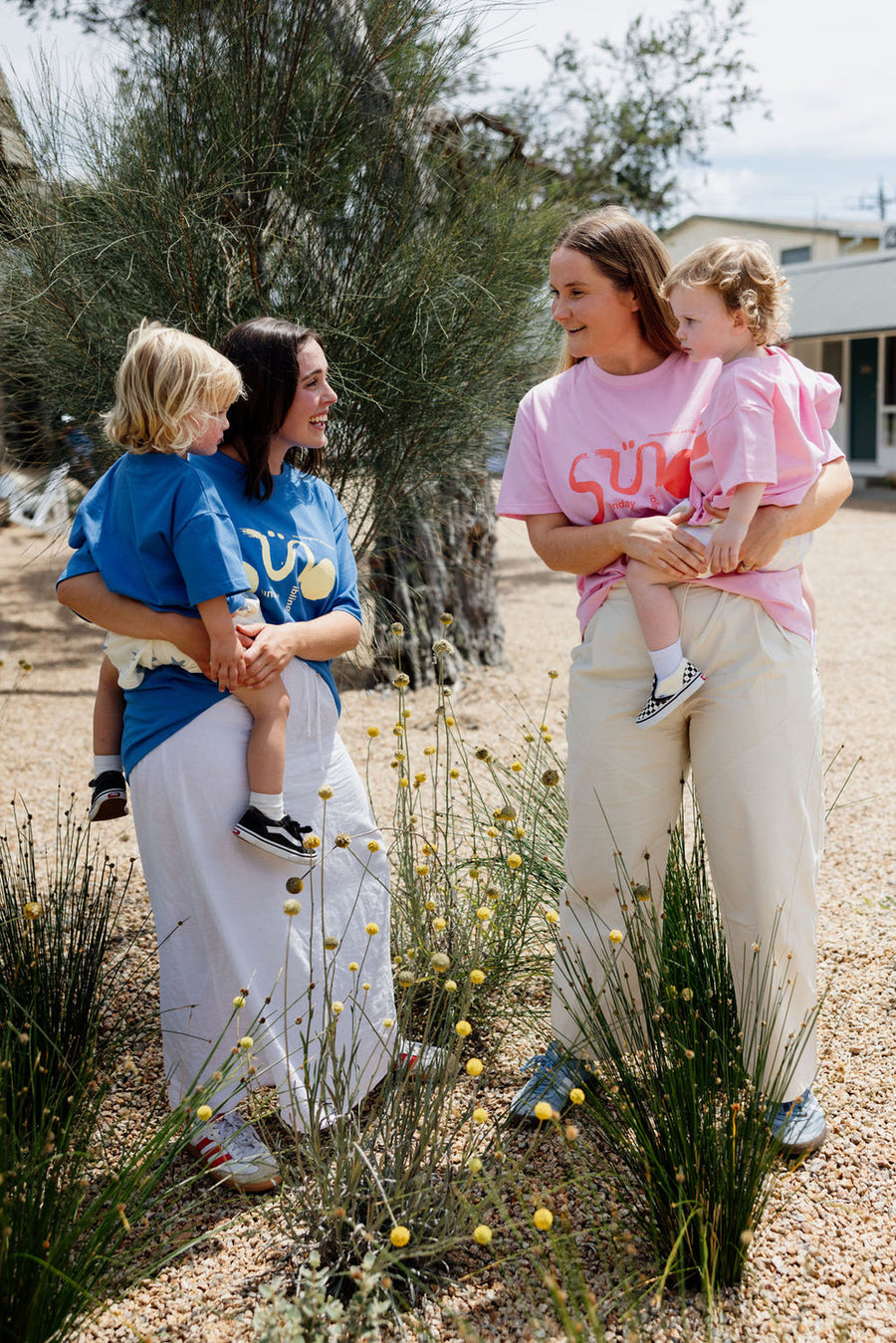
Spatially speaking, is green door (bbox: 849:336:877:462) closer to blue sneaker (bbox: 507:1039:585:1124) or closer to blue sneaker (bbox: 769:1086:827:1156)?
blue sneaker (bbox: 769:1086:827:1156)

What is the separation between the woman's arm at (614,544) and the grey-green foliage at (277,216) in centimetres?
128

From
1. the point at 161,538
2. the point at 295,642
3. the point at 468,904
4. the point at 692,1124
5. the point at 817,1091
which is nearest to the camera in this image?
the point at 692,1124

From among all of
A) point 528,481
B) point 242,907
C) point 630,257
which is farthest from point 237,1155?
point 630,257

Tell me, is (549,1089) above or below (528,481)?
below

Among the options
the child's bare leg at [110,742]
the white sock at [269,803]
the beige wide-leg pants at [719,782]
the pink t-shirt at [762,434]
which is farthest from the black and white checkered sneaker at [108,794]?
the pink t-shirt at [762,434]

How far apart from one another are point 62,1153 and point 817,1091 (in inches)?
63.7

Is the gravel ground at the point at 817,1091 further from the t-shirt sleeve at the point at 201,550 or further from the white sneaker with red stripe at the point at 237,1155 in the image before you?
the t-shirt sleeve at the point at 201,550

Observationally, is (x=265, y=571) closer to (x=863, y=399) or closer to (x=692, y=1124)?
(x=692, y=1124)

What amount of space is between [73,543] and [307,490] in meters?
0.50

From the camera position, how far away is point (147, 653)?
88.9 inches

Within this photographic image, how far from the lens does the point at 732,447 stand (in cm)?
209

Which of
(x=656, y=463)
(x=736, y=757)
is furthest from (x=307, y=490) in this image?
(x=736, y=757)

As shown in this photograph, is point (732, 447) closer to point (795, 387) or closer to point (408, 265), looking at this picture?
point (795, 387)

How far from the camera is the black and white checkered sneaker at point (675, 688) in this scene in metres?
2.12
